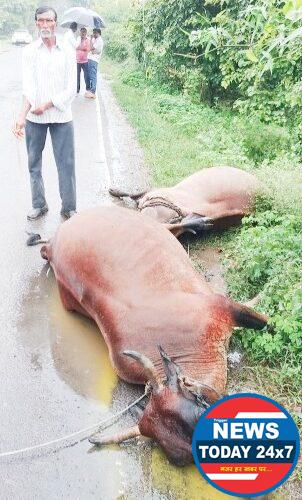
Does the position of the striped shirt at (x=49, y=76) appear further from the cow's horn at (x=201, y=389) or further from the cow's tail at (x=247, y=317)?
the cow's horn at (x=201, y=389)

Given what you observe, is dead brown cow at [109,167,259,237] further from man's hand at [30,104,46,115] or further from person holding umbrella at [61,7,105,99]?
person holding umbrella at [61,7,105,99]

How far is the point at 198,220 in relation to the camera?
5.20 m

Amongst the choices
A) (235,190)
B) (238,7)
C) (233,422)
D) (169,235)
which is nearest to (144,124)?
(238,7)

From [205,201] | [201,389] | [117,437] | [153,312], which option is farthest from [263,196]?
[117,437]

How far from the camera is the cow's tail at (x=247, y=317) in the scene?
11.8ft

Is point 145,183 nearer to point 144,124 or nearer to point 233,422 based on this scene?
point 144,124

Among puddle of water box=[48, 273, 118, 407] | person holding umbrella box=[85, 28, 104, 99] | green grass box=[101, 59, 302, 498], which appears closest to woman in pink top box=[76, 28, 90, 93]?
person holding umbrella box=[85, 28, 104, 99]

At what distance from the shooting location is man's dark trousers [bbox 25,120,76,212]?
543 centimetres

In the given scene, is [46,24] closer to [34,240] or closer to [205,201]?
[34,240]

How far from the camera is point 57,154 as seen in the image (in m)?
5.57

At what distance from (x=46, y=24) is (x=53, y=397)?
3.67m

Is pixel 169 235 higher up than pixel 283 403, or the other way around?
pixel 169 235

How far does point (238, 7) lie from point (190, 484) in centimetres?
886

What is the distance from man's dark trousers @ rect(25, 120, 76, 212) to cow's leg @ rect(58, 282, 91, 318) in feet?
6.11
